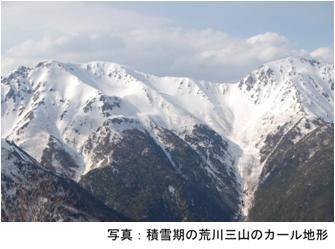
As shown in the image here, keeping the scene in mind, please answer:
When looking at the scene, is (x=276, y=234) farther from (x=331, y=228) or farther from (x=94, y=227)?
(x=94, y=227)

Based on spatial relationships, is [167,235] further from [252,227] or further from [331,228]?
[331,228]

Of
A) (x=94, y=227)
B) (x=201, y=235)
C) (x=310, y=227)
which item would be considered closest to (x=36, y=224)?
(x=94, y=227)

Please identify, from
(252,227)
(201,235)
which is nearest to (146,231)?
(201,235)

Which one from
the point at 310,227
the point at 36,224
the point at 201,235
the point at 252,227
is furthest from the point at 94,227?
the point at 310,227

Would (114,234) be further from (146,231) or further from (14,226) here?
(14,226)

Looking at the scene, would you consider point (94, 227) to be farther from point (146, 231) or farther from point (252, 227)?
point (252, 227)

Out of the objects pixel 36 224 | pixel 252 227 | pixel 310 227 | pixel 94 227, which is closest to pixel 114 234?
pixel 94 227
